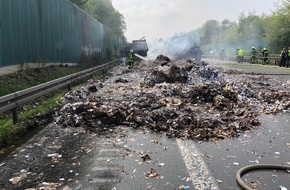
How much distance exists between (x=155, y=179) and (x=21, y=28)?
11.2m

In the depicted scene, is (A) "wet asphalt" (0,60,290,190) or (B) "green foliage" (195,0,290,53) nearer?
(A) "wet asphalt" (0,60,290,190)

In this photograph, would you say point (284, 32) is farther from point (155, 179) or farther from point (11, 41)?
point (155, 179)

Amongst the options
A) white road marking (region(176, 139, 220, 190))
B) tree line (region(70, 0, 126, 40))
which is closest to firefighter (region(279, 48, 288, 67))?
white road marking (region(176, 139, 220, 190))

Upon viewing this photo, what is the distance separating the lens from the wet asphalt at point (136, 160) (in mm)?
4480

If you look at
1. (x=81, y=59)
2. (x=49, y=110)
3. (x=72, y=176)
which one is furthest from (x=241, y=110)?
(x=81, y=59)

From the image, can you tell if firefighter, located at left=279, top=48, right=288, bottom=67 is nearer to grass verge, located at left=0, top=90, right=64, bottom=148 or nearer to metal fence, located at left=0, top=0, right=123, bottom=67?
metal fence, located at left=0, top=0, right=123, bottom=67

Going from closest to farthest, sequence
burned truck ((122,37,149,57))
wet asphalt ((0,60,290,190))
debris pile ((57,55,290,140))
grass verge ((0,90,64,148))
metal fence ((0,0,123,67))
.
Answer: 1. wet asphalt ((0,60,290,190))
2. grass verge ((0,90,64,148))
3. debris pile ((57,55,290,140))
4. metal fence ((0,0,123,67))
5. burned truck ((122,37,149,57))

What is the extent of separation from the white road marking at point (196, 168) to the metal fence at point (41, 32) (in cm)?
819

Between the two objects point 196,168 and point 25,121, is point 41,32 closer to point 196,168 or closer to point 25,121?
point 25,121

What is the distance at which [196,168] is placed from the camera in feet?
16.4

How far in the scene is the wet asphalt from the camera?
4.48m

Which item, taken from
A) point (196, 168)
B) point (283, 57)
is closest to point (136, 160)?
point (196, 168)

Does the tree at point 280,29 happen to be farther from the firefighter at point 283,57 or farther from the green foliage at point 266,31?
the firefighter at point 283,57

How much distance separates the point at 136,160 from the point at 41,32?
12897mm
